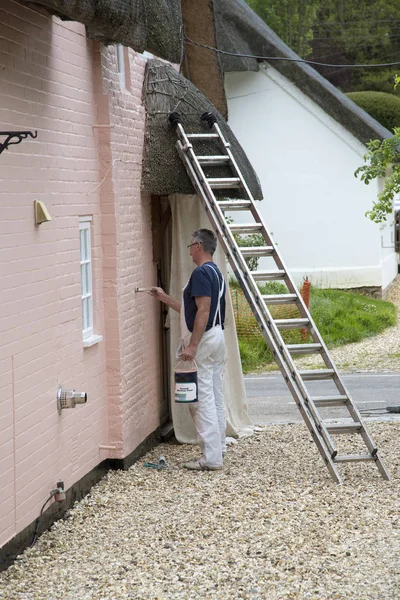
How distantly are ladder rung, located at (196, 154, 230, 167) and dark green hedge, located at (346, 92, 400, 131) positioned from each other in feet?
71.9

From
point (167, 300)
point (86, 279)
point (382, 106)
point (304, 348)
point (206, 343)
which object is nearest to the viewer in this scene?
point (86, 279)

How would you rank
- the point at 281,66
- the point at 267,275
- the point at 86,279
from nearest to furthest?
the point at 86,279
the point at 267,275
the point at 281,66

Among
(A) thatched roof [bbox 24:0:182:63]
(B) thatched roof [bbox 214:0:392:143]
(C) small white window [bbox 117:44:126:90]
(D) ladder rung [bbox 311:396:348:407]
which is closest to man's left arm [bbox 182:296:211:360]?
(D) ladder rung [bbox 311:396:348:407]

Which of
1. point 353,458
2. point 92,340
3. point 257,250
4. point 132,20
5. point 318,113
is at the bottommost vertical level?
point 353,458

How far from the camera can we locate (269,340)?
29.3ft

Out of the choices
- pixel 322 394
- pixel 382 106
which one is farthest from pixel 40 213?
pixel 382 106

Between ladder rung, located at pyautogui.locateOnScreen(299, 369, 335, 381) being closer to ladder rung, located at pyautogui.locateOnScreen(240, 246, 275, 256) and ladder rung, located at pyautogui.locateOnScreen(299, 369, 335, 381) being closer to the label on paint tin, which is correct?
the label on paint tin

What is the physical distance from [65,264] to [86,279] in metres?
0.92

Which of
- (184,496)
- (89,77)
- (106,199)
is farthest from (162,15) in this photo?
(184,496)

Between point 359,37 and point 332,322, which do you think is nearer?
point 332,322

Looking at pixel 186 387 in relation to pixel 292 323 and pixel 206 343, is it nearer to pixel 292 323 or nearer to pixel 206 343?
pixel 206 343

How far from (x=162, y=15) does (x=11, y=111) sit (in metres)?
2.00

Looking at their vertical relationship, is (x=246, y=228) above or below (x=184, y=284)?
above

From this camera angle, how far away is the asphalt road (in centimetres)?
1224
